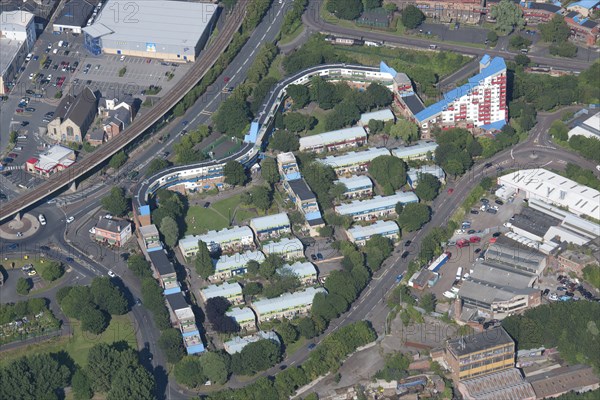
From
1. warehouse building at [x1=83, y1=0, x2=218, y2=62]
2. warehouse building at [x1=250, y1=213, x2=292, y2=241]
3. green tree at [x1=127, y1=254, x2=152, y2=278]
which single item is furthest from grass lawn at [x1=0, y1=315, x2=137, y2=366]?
warehouse building at [x1=83, y1=0, x2=218, y2=62]

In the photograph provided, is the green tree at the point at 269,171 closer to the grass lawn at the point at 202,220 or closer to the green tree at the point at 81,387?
the grass lawn at the point at 202,220

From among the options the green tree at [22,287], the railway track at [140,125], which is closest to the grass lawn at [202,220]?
the railway track at [140,125]

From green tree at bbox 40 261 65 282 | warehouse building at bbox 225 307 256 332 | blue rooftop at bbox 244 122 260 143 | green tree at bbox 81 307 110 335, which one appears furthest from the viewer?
blue rooftop at bbox 244 122 260 143

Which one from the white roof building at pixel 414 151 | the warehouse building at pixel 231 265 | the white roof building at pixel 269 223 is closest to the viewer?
the warehouse building at pixel 231 265

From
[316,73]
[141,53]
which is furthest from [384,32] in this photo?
[141,53]

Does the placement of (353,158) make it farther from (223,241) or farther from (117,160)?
(117,160)

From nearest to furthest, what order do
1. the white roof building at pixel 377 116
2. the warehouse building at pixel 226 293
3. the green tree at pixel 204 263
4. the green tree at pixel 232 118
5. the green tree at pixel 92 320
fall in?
1. the green tree at pixel 92 320
2. the warehouse building at pixel 226 293
3. the green tree at pixel 204 263
4. the green tree at pixel 232 118
5. the white roof building at pixel 377 116

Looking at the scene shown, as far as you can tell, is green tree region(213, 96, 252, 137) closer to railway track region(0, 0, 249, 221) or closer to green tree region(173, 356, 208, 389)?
railway track region(0, 0, 249, 221)

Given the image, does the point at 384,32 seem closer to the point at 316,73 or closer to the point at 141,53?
the point at 316,73

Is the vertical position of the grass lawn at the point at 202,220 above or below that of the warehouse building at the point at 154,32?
below
